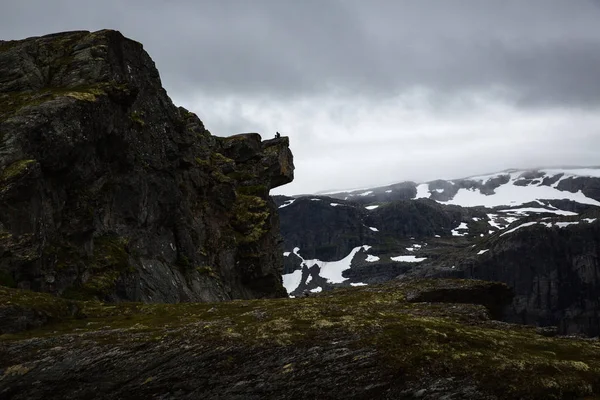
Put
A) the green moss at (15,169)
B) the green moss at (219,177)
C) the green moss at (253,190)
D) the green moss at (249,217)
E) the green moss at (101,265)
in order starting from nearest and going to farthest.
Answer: the green moss at (15,169) < the green moss at (101,265) < the green moss at (249,217) < the green moss at (219,177) < the green moss at (253,190)

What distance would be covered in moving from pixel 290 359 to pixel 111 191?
4328 cm

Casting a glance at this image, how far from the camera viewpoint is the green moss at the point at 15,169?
43.2 meters

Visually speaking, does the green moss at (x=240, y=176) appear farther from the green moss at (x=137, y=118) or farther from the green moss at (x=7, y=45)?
the green moss at (x=7, y=45)

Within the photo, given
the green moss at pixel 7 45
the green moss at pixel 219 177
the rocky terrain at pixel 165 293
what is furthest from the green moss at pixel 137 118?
the green moss at pixel 219 177

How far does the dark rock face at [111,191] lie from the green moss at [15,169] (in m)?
0.13

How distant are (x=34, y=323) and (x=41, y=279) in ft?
41.5

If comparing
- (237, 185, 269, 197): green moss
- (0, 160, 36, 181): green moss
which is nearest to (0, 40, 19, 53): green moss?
(0, 160, 36, 181): green moss

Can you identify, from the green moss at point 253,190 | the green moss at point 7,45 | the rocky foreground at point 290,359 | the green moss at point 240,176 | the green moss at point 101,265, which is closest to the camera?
the rocky foreground at point 290,359

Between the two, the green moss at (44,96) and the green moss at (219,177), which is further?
the green moss at (219,177)

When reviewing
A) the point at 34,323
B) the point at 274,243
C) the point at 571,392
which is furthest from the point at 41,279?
the point at 274,243

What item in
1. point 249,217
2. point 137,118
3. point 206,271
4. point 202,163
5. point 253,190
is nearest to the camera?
point 137,118

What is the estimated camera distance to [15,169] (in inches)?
1735

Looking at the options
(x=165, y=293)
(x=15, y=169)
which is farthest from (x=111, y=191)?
(x=15, y=169)

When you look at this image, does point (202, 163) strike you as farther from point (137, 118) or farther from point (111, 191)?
point (111, 191)
